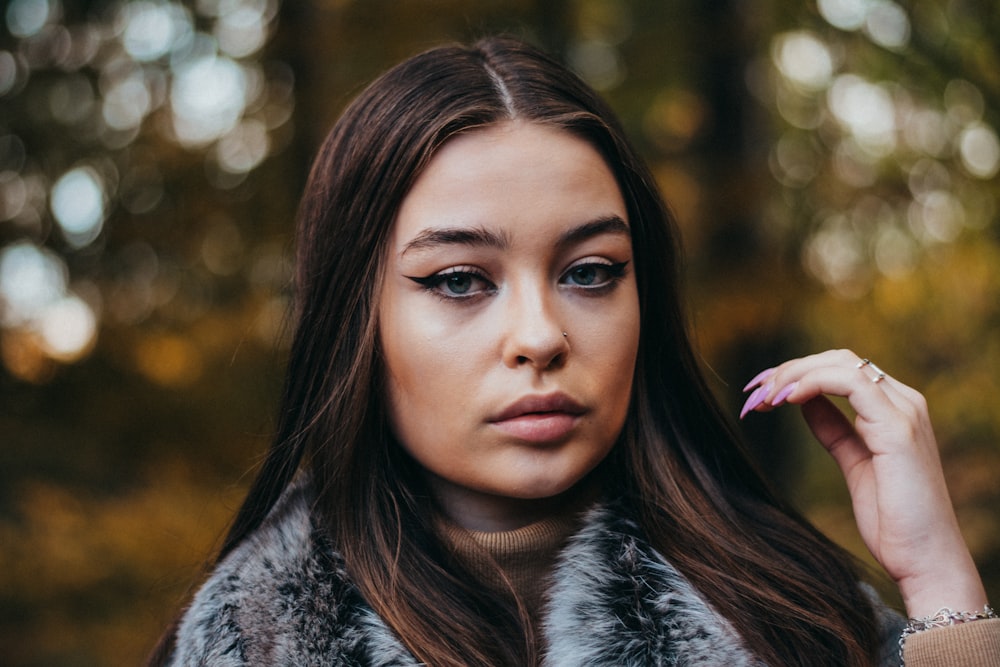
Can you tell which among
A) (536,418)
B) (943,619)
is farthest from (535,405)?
(943,619)

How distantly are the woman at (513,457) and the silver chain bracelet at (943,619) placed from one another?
0.5 inches

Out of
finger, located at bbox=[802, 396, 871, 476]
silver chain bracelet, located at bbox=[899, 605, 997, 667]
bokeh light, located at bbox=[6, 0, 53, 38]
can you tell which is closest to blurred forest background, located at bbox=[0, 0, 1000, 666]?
bokeh light, located at bbox=[6, 0, 53, 38]

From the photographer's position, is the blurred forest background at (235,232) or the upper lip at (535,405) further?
the blurred forest background at (235,232)

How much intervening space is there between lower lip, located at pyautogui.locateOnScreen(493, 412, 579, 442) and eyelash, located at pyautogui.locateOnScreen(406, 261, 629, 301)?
0.27 m

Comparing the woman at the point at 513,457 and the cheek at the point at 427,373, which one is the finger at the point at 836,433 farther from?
the cheek at the point at 427,373

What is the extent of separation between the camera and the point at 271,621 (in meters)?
1.90

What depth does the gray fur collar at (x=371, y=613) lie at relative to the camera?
6.17ft

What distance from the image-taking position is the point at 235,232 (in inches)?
195

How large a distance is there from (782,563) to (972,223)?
2951mm

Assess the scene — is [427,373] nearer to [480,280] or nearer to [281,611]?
[480,280]

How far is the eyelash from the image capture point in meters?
1.95

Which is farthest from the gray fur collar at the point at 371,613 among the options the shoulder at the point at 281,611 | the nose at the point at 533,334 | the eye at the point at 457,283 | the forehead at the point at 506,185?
the forehead at the point at 506,185

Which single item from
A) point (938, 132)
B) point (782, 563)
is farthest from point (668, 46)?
point (782, 563)

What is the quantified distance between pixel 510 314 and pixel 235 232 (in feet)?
11.2
